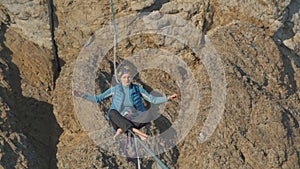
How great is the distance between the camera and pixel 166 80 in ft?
54.1

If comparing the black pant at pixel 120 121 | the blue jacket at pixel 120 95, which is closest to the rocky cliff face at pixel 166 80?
the black pant at pixel 120 121

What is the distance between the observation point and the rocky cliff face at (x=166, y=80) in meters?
14.4

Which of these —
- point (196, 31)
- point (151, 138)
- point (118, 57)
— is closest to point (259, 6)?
point (196, 31)

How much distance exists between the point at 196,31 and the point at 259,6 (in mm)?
Result: 2018

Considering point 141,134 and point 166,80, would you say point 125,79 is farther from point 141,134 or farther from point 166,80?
point 166,80

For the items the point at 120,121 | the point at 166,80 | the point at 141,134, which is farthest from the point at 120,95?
the point at 166,80

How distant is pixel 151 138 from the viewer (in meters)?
14.8

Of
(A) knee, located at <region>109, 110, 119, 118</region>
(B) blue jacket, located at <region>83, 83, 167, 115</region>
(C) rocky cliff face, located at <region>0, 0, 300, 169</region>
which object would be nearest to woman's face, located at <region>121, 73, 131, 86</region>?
(B) blue jacket, located at <region>83, 83, 167, 115</region>

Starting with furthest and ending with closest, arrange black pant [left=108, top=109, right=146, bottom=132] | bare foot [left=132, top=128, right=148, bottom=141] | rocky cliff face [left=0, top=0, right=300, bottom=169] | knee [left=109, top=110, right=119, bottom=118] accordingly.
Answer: rocky cliff face [left=0, top=0, right=300, bottom=169] → knee [left=109, top=110, right=119, bottom=118] → black pant [left=108, top=109, right=146, bottom=132] → bare foot [left=132, top=128, right=148, bottom=141]

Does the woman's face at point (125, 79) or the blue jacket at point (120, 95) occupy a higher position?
the woman's face at point (125, 79)

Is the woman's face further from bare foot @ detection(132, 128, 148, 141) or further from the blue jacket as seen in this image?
bare foot @ detection(132, 128, 148, 141)

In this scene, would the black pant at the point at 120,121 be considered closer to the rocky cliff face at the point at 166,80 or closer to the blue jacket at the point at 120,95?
the blue jacket at the point at 120,95

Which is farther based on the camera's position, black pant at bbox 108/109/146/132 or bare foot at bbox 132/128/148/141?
black pant at bbox 108/109/146/132

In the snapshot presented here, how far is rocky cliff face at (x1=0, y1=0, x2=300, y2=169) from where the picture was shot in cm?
1435
